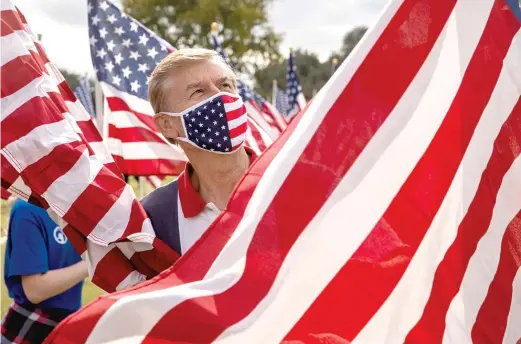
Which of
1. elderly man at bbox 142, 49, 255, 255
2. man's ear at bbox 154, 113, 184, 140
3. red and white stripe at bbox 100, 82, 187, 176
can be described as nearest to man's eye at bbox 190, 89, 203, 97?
elderly man at bbox 142, 49, 255, 255

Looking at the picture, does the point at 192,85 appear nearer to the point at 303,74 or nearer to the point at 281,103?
the point at 281,103

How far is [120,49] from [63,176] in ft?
10.2

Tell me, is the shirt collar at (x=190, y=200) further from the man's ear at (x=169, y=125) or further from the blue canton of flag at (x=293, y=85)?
the blue canton of flag at (x=293, y=85)

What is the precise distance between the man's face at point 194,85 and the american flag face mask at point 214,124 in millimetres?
26

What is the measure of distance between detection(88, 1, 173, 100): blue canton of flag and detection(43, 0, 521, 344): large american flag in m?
3.48

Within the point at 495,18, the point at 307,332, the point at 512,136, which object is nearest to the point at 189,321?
the point at 307,332

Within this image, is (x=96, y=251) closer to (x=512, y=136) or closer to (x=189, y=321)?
(x=189, y=321)

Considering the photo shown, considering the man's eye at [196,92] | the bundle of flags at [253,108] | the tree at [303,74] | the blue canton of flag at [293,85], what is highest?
the man's eye at [196,92]

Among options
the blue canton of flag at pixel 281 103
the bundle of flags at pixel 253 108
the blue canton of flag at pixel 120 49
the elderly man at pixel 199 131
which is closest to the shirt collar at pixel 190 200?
the elderly man at pixel 199 131

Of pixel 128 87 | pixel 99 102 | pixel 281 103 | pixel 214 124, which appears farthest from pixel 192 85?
pixel 281 103

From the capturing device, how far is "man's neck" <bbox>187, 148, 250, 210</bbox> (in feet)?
7.07

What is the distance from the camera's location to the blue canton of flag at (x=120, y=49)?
475 cm

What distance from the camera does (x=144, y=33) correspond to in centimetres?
485

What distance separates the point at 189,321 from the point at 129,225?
0.71m
